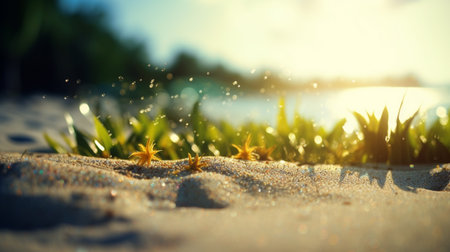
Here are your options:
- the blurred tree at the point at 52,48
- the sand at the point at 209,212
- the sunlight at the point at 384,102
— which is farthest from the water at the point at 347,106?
the blurred tree at the point at 52,48

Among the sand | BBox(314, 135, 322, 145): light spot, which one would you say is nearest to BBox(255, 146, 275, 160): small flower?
the sand

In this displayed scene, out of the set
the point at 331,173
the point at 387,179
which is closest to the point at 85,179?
the point at 331,173

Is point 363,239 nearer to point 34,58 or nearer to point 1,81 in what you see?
point 1,81

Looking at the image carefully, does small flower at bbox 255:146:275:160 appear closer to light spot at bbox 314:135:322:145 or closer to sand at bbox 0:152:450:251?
sand at bbox 0:152:450:251

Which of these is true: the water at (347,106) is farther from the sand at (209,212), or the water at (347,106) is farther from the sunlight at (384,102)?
the sand at (209,212)

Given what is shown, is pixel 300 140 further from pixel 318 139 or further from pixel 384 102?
pixel 384 102
